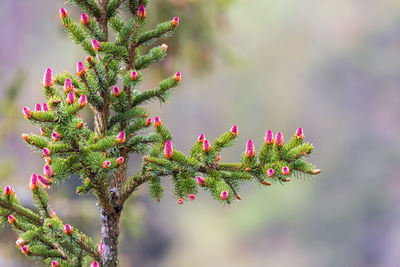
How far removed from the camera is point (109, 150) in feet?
3.31

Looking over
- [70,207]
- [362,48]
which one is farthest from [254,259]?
[70,207]

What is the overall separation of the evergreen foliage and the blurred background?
12.1 meters

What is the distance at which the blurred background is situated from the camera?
47.5 feet

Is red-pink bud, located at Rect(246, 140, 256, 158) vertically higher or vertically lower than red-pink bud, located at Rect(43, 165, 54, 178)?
higher

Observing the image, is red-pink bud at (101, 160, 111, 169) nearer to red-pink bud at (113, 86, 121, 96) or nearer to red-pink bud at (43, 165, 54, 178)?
red-pink bud at (43, 165, 54, 178)

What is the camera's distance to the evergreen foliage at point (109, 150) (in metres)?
0.94

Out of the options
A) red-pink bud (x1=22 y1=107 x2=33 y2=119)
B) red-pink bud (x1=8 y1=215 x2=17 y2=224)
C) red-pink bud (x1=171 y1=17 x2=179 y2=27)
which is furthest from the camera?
red-pink bud (x1=171 y1=17 x2=179 y2=27)

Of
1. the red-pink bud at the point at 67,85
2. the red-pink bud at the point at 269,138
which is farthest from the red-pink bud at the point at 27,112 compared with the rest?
the red-pink bud at the point at 269,138

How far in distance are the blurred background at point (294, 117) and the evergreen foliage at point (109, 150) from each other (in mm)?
12051

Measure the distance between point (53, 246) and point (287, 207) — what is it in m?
16.3

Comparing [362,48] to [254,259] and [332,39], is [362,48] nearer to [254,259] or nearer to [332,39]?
[332,39]

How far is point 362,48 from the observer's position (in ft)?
56.9

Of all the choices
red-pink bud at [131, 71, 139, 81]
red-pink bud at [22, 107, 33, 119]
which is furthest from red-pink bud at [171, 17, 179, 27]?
red-pink bud at [22, 107, 33, 119]

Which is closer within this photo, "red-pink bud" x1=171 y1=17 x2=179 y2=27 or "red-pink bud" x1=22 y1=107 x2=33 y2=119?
"red-pink bud" x1=22 y1=107 x2=33 y2=119
